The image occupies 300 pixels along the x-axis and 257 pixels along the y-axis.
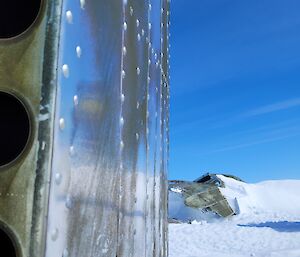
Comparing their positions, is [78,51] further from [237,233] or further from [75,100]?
[237,233]

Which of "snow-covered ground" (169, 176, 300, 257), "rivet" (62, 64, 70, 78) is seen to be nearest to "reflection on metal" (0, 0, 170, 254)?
"rivet" (62, 64, 70, 78)

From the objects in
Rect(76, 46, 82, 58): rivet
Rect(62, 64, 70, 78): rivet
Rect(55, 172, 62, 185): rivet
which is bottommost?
Rect(55, 172, 62, 185): rivet

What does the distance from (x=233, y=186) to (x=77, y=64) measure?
94.3 ft

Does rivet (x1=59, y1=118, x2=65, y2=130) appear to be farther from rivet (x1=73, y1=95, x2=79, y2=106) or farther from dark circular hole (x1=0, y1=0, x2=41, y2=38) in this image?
dark circular hole (x1=0, y1=0, x2=41, y2=38)

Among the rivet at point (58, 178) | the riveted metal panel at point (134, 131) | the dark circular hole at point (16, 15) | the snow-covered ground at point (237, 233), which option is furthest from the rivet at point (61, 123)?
the snow-covered ground at point (237, 233)

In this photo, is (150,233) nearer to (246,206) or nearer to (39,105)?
(39,105)

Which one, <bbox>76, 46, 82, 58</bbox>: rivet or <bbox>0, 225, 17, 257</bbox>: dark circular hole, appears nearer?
<bbox>0, 225, 17, 257</bbox>: dark circular hole

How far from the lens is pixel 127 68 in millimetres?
1660

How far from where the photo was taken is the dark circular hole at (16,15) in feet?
3.51

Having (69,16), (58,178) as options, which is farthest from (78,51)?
(58,178)

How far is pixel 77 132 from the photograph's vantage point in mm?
1148

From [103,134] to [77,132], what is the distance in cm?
21

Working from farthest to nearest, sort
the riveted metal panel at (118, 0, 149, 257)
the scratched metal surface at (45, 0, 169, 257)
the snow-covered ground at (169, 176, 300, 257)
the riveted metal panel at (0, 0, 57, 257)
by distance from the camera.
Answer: the snow-covered ground at (169, 176, 300, 257), the riveted metal panel at (118, 0, 149, 257), the scratched metal surface at (45, 0, 169, 257), the riveted metal panel at (0, 0, 57, 257)

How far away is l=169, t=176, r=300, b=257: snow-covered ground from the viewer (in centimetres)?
1158
